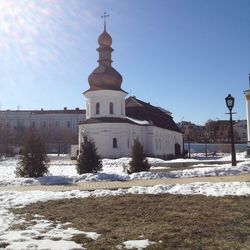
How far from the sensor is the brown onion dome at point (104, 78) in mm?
44656

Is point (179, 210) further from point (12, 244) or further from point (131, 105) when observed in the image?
point (131, 105)

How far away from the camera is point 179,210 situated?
892 cm

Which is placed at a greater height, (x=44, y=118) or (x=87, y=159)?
(x=44, y=118)

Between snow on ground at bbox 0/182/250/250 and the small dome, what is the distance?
120 feet

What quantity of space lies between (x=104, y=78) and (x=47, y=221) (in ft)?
123

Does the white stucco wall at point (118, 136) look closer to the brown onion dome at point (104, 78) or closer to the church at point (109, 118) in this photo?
the church at point (109, 118)

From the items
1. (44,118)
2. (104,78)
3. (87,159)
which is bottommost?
(87,159)

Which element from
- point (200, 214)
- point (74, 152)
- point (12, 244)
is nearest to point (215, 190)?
point (200, 214)

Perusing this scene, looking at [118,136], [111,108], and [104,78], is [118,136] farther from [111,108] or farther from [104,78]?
[104,78]

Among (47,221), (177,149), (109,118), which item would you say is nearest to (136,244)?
(47,221)

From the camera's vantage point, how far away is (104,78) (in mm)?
44656

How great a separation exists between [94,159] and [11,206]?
978cm

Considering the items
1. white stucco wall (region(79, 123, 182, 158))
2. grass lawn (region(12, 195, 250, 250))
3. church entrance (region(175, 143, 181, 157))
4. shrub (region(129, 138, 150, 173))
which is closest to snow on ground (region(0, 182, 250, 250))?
grass lawn (region(12, 195, 250, 250))

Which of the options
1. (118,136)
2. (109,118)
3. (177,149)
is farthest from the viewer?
(177,149)
